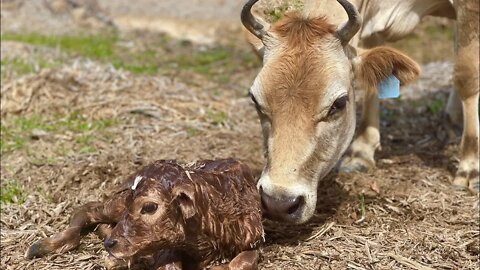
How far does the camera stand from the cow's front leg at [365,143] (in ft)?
19.4

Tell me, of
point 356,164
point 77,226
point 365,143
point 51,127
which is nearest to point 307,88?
point 77,226

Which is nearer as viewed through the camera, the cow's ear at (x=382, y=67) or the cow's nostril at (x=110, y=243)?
the cow's nostril at (x=110, y=243)

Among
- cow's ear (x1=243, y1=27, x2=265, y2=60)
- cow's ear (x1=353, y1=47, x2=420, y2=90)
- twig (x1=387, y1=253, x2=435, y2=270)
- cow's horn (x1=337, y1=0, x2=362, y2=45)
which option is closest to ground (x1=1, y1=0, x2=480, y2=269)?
twig (x1=387, y1=253, x2=435, y2=270)

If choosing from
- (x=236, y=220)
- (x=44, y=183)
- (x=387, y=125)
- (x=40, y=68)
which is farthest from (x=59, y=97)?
(x=236, y=220)

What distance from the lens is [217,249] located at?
12.2 ft

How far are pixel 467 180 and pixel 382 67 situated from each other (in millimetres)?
1441

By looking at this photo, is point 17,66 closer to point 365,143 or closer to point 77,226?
point 365,143

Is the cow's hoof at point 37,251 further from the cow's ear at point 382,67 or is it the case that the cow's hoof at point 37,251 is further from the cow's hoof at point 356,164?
Answer: the cow's hoof at point 356,164

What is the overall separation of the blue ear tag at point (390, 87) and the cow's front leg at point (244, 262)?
1.73 m

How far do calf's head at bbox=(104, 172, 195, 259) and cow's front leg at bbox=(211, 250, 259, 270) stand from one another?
35 cm

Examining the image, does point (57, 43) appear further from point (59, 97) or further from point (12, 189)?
point (12, 189)

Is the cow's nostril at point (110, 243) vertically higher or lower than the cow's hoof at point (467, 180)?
higher

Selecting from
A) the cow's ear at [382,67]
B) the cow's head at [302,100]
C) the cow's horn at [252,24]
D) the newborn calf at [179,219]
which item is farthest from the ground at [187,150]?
the cow's horn at [252,24]

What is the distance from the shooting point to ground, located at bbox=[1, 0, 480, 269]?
4.34m
